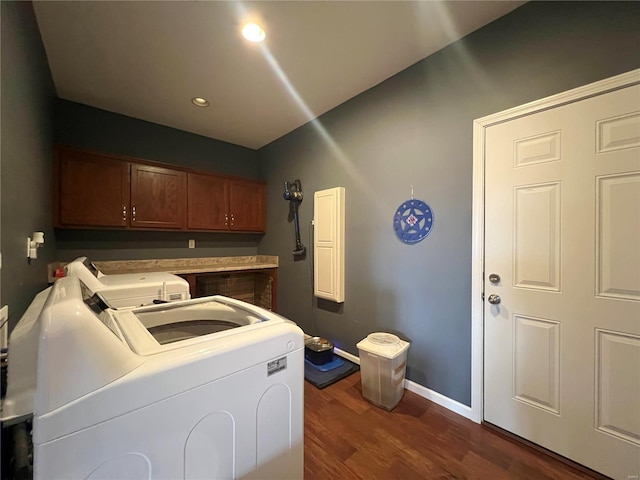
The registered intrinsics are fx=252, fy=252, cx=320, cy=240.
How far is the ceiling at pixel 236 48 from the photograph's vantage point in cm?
158

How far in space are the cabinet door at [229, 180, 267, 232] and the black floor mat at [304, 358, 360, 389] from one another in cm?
204

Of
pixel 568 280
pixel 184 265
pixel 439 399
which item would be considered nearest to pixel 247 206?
pixel 184 265

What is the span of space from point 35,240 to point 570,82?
129 inches

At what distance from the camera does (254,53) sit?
1944mm

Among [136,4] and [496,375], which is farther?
[496,375]

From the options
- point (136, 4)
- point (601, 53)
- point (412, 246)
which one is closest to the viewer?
point (601, 53)

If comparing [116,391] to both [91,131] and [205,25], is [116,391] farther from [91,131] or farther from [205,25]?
[91,131]

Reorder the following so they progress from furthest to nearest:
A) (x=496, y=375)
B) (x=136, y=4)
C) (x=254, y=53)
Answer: (x=254, y=53)
(x=496, y=375)
(x=136, y=4)

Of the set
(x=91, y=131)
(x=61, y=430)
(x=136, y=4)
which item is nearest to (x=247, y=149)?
(x=91, y=131)

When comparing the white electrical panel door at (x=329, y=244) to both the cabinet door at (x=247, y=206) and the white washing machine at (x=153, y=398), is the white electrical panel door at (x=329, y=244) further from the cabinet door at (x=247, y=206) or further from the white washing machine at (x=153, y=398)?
the white washing machine at (x=153, y=398)

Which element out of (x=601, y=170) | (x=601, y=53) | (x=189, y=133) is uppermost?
(x=189, y=133)

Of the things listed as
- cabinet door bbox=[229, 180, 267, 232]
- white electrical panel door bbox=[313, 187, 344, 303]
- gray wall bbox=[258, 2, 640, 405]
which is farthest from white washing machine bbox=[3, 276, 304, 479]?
cabinet door bbox=[229, 180, 267, 232]

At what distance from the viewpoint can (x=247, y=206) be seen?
361 cm

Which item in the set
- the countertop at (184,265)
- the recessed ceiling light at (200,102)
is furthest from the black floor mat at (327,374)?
the recessed ceiling light at (200,102)
